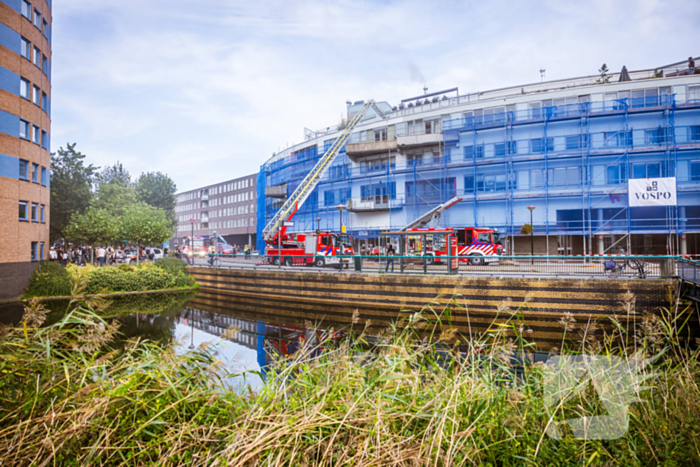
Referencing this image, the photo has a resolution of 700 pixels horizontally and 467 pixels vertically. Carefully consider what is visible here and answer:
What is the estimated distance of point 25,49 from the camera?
803 inches

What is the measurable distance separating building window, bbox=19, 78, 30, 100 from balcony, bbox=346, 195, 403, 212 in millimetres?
24123

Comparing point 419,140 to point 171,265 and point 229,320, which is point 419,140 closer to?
point 171,265

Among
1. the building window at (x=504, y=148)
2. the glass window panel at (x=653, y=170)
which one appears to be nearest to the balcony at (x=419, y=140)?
the building window at (x=504, y=148)

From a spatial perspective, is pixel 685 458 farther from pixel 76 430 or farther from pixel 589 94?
pixel 589 94

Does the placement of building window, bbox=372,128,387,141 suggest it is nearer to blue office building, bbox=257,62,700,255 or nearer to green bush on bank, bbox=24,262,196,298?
blue office building, bbox=257,62,700,255

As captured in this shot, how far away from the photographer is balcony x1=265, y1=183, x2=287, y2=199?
4697 cm

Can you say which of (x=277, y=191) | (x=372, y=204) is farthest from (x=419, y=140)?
(x=277, y=191)

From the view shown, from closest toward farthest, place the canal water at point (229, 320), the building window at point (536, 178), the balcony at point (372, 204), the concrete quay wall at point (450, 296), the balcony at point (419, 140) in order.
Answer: the canal water at point (229, 320) < the concrete quay wall at point (450, 296) < the building window at point (536, 178) < the balcony at point (419, 140) < the balcony at point (372, 204)

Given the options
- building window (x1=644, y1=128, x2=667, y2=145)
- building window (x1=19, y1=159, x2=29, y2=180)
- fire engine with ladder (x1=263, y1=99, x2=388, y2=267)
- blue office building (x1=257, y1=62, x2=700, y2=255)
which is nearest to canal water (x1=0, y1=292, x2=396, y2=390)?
fire engine with ladder (x1=263, y1=99, x2=388, y2=267)

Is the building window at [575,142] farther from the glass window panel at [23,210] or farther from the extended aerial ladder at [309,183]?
the glass window panel at [23,210]

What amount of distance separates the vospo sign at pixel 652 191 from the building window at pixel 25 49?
37449 mm

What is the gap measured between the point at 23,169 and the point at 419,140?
28.6 m

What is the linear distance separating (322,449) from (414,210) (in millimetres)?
33381

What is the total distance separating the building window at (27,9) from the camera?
2028 cm
